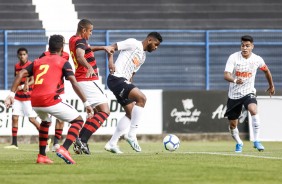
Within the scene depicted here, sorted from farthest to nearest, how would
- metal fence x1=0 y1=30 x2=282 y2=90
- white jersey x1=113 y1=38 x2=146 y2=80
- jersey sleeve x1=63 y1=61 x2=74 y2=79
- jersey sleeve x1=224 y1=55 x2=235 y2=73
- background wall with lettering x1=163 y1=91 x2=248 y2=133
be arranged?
metal fence x1=0 y1=30 x2=282 y2=90 < background wall with lettering x1=163 y1=91 x2=248 y2=133 < jersey sleeve x1=224 y1=55 x2=235 y2=73 < white jersey x1=113 y1=38 x2=146 y2=80 < jersey sleeve x1=63 y1=61 x2=74 y2=79

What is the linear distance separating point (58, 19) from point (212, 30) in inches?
198

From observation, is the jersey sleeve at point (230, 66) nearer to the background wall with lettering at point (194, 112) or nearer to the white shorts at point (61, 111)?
the white shorts at point (61, 111)

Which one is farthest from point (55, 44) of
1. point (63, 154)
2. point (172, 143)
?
point (172, 143)

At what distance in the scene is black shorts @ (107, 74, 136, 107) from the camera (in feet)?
50.9

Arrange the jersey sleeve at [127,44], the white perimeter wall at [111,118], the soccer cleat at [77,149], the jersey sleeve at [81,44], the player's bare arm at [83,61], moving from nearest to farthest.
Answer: the player's bare arm at [83,61]
the soccer cleat at [77,149]
the jersey sleeve at [81,44]
the jersey sleeve at [127,44]
the white perimeter wall at [111,118]

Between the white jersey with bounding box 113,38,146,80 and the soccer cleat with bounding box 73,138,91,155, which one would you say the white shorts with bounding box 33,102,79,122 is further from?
the white jersey with bounding box 113,38,146,80

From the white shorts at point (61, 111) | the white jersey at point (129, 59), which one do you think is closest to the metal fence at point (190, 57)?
the white jersey at point (129, 59)

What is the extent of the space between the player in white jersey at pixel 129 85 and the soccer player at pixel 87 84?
0.55 m

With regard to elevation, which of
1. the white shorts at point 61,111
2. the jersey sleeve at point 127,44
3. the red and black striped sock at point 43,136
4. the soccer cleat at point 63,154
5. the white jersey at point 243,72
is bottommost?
the soccer cleat at point 63,154

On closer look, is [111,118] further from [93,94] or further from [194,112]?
[93,94]

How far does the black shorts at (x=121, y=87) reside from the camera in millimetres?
15508

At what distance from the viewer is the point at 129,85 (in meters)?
15.5

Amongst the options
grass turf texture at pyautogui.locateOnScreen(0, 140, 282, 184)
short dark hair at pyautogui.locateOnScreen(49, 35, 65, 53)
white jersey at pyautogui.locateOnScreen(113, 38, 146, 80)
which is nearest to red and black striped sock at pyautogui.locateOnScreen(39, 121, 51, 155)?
grass turf texture at pyautogui.locateOnScreen(0, 140, 282, 184)

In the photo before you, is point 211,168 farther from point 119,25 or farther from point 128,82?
point 119,25
